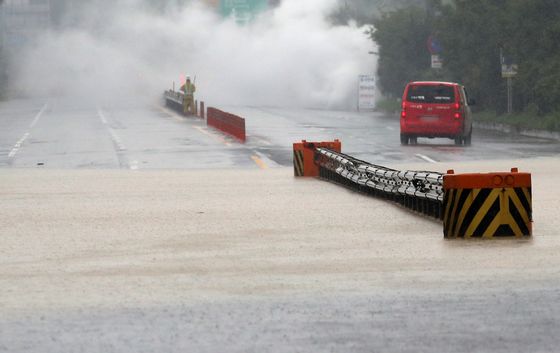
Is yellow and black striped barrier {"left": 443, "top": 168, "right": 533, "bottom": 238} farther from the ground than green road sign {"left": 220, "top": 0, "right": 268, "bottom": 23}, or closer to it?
closer to it

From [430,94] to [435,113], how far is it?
2.40 feet

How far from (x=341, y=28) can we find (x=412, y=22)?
1846 centimetres

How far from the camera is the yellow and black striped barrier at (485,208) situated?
15.3 meters

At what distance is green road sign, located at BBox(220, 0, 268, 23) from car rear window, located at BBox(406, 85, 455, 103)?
8303 centimetres

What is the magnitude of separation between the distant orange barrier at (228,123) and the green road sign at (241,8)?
231 feet

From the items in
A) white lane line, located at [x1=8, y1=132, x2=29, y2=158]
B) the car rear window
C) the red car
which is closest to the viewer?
white lane line, located at [x1=8, y1=132, x2=29, y2=158]

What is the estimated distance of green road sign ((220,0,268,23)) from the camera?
409 feet

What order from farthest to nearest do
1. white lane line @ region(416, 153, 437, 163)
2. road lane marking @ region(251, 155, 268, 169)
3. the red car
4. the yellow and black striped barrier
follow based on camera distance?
the red car
white lane line @ region(416, 153, 437, 163)
road lane marking @ region(251, 155, 268, 169)
the yellow and black striped barrier

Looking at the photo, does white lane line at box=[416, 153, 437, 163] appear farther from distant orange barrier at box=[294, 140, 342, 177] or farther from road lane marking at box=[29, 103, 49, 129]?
road lane marking at box=[29, 103, 49, 129]

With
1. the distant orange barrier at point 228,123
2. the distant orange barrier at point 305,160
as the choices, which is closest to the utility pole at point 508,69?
the distant orange barrier at point 228,123

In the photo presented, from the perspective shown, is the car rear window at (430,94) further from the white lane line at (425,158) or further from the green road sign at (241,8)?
the green road sign at (241,8)

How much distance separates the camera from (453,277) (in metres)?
12.2

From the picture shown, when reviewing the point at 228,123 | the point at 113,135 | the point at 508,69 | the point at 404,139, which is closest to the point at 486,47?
the point at 508,69

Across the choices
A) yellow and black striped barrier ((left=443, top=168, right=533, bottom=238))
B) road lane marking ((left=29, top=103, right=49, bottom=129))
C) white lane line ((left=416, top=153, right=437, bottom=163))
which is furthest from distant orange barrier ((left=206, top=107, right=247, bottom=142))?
yellow and black striped barrier ((left=443, top=168, right=533, bottom=238))
